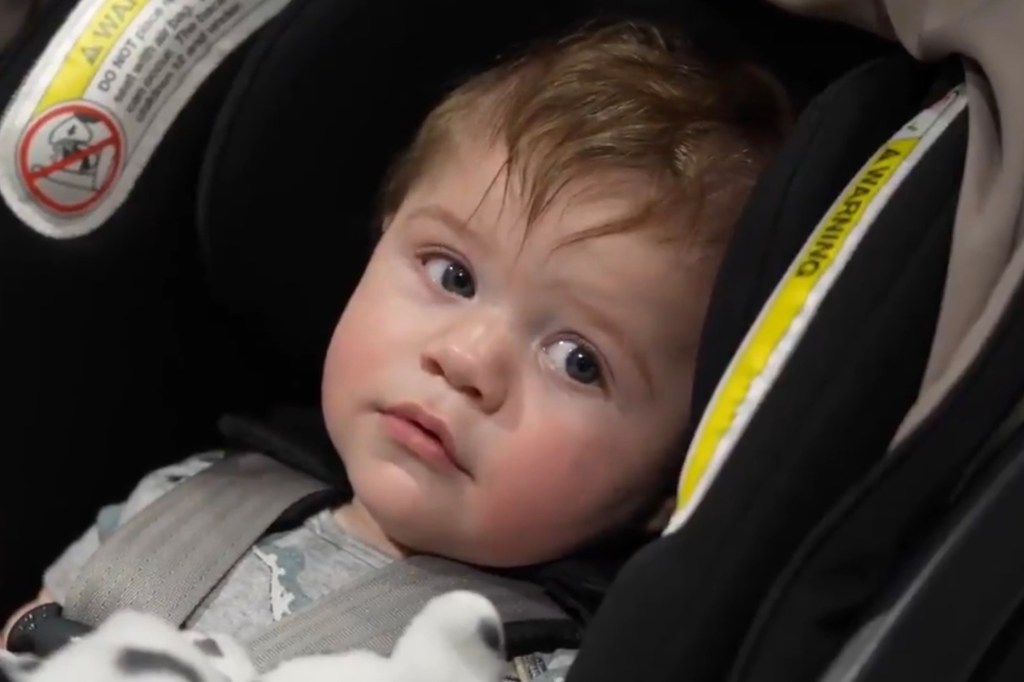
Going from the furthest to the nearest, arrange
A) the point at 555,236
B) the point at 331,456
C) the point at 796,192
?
the point at 331,456
the point at 555,236
the point at 796,192

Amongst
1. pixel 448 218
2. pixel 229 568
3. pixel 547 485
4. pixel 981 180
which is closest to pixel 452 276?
pixel 448 218

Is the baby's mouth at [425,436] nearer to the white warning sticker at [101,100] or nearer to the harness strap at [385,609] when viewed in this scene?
the harness strap at [385,609]

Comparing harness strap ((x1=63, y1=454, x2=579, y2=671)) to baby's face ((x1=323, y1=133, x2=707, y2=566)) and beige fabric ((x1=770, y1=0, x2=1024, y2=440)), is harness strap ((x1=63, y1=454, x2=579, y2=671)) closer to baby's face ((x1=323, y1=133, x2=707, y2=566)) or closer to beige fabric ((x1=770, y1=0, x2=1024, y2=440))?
baby's face ((x1=323, y1=133, x2=707, y2=566))

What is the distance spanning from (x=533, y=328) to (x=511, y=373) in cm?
4

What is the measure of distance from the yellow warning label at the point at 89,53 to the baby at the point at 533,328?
0.81 ft

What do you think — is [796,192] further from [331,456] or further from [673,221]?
[331,456]

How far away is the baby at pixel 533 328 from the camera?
0.97m

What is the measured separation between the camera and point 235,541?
1.03m

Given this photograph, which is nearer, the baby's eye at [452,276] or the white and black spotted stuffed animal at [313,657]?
the white and black spotted stuffed animal at [313,657]

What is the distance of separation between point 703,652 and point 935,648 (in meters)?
0.11

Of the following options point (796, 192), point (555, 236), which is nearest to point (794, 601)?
point (796, 192)

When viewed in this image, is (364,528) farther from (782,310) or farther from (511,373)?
(782,310)

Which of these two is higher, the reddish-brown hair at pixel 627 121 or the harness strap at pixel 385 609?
the reddish-brown hair at pixel 627 121

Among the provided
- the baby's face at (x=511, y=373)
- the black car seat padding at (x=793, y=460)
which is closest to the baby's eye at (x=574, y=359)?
the baby's face at (x=511, y=373)
